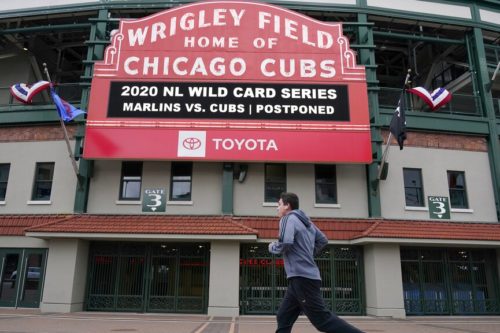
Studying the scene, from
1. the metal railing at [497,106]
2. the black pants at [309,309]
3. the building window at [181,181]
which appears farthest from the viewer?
the metal railing at [497,106]

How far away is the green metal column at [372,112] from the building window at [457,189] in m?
3.27

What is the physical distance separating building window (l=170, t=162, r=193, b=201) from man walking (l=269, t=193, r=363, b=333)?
477 inches

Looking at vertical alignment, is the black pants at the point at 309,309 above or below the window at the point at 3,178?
below

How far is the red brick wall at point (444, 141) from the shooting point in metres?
18.3

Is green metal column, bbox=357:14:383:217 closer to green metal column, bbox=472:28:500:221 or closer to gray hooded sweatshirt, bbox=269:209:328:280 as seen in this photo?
green metal column, bbox=472:28:500:221

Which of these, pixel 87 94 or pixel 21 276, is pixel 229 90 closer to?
pixel 87 94

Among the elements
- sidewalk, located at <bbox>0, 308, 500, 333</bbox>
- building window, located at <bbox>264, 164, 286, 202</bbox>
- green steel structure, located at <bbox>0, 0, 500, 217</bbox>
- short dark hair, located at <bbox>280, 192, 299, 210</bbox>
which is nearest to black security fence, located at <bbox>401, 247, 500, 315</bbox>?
sidewalk, located at <bbox>0, 308, 500, 333</bbox>

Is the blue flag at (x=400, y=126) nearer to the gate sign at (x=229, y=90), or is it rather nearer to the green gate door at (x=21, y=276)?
the gate sign at (x=229, y=90)

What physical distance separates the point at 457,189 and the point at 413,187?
6.13 feet

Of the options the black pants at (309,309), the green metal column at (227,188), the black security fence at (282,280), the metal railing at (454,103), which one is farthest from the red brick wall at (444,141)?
the black pants at (309,309)

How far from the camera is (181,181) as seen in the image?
17.6m

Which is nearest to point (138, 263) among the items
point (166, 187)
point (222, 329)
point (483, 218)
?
point (166, 187)

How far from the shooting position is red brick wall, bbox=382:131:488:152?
60.1ft

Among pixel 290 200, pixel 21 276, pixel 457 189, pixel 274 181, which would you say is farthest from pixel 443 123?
pixel 21 276
